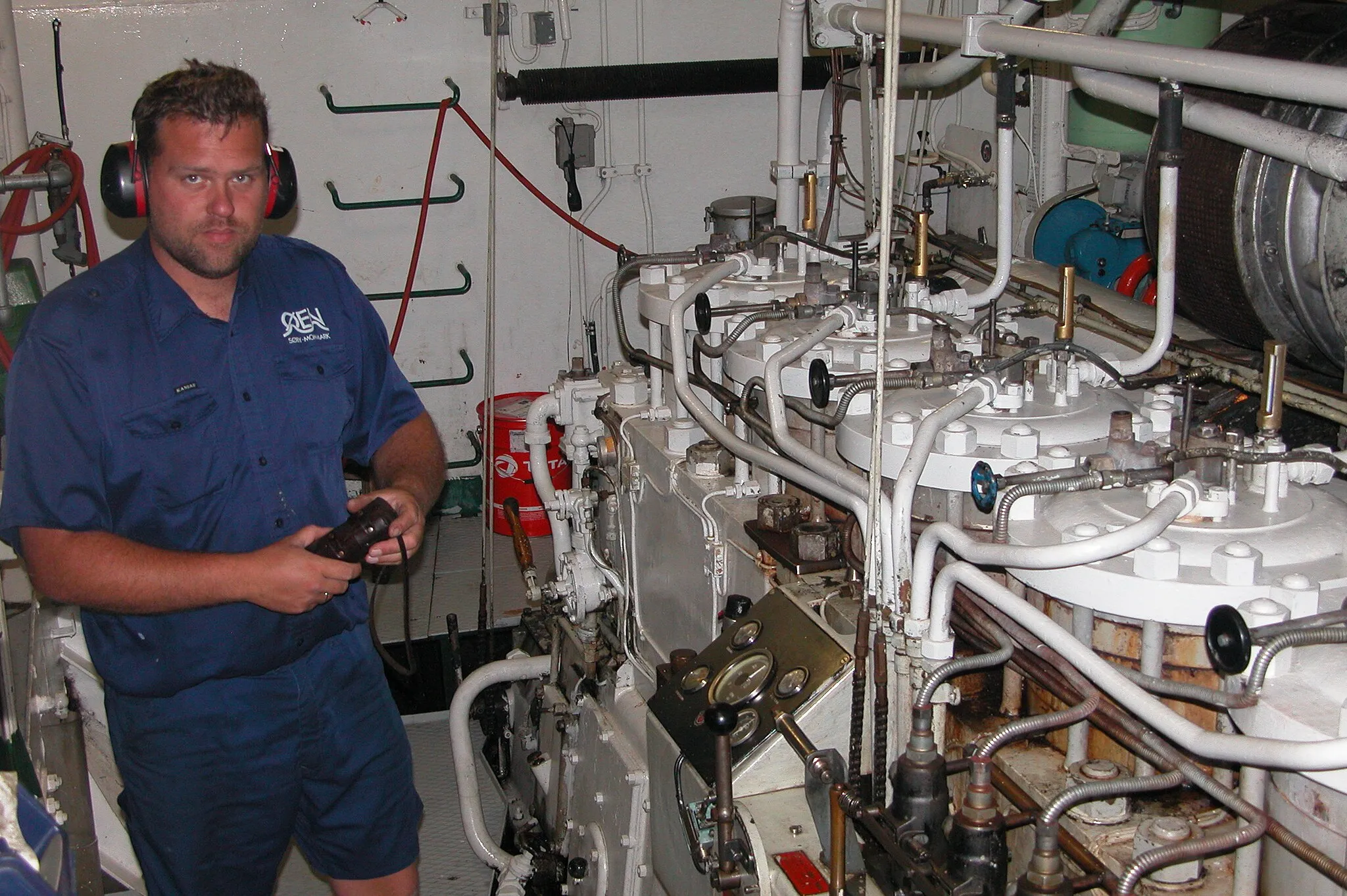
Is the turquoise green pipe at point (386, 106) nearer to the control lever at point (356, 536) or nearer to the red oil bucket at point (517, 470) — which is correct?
the red oil bucket at point (517, 470)

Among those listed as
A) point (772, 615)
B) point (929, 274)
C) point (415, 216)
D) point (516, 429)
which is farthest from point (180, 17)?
point (772, 615)

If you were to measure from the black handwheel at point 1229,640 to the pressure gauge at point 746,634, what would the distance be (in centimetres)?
94

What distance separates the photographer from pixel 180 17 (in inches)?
192

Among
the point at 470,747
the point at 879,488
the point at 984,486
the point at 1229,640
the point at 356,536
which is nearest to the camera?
the point at 1229,640

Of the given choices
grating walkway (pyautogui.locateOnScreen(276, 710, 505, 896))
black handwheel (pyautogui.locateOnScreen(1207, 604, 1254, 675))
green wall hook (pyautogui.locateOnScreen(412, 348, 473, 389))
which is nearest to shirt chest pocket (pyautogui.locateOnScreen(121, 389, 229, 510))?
grating walkway (pyautogui.locateOnScreen(276, 710, 505, 896))

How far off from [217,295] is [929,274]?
1677mm

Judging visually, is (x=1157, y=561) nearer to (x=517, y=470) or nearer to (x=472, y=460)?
(x=517, y=470)

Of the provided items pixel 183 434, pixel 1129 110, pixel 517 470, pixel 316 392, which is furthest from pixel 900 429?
pixel 517 470

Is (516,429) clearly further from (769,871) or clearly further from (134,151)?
(769,871)

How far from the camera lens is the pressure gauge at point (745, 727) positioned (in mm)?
1995

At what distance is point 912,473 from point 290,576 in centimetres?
99

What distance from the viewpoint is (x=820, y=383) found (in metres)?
2.00

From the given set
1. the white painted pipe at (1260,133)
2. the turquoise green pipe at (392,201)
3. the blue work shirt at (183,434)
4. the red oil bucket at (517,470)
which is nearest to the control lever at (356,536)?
the blue work shirt at (183,434)

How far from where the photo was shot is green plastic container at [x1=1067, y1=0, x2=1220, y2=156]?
11.2 ft
